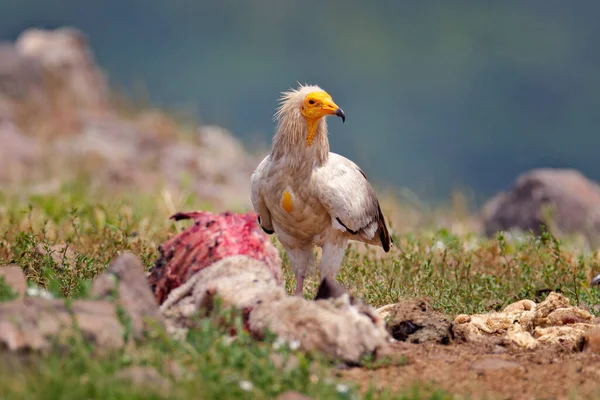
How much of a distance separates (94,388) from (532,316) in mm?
3375

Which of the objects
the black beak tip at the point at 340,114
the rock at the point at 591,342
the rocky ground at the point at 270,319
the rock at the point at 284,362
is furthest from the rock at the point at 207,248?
the rock at the point at 591,342

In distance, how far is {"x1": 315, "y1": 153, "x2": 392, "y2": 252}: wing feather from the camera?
6012mm

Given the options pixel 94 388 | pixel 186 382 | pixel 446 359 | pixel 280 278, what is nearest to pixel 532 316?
pixel 446 359

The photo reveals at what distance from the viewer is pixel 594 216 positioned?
12523 mm

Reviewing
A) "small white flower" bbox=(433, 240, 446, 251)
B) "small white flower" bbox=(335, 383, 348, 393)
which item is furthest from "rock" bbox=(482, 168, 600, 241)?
"small white flower" bbox=(335, 383, 348, 393)

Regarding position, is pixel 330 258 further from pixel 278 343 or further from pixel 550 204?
pixel 550 204

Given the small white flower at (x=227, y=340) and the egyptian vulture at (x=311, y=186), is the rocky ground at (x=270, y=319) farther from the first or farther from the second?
the egyptian vulture at (x=311, y=186)

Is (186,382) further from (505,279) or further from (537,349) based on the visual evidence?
(505,279)

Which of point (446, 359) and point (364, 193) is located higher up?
point (364, 193)

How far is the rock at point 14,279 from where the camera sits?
471 centimetres

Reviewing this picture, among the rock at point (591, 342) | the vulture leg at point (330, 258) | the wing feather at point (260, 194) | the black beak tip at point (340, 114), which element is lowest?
the rock at point (591, 342)

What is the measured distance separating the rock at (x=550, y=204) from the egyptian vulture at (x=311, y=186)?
6716 mm

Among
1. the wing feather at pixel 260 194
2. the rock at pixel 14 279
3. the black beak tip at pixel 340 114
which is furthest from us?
the wing feather at pixel 260 194

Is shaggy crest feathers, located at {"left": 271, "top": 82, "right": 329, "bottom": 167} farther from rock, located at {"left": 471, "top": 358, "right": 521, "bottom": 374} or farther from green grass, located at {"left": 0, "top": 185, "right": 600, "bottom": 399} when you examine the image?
rock, located at {"left": 471, "top": 358, "right": 521, "bottom": 374}
